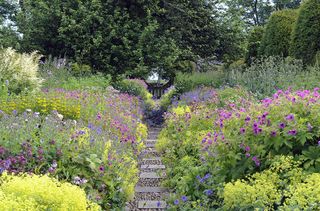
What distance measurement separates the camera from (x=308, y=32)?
10117 millimetres

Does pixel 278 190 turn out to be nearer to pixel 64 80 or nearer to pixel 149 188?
pixel 149 188

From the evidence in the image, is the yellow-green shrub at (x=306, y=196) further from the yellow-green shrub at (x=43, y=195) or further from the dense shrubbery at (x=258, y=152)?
the yellow-green shrub at (x=43, y=195)

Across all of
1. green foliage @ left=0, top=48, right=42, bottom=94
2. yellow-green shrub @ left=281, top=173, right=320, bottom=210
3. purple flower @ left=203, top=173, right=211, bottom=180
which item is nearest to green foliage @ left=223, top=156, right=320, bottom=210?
yellow-green shrub @ left=281, top=173, right=320, bottom=210

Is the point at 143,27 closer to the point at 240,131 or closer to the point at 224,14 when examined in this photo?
the point at 224,14

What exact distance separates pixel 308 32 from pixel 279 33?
2461 millimetres

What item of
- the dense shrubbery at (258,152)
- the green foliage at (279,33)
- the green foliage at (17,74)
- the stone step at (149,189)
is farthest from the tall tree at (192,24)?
the dense shrubbery at (258,152)

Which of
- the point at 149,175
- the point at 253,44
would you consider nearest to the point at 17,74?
the point at 149,175

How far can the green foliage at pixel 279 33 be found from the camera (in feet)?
41.1

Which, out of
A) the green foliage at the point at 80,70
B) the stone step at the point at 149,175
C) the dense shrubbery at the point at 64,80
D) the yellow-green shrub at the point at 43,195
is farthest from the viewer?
the green foliage at the point at 80,70

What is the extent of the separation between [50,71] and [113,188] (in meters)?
8.36

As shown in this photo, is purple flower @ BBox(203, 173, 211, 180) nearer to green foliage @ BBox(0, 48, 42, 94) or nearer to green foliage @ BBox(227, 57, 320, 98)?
green foliage @ BBox(227, 57, 320, 98)

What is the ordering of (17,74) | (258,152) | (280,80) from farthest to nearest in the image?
(280,80) → (17,74) → (258,152)

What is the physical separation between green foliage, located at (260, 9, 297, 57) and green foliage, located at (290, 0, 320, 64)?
6.36ft

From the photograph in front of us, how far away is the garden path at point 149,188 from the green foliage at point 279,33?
22.1ft
